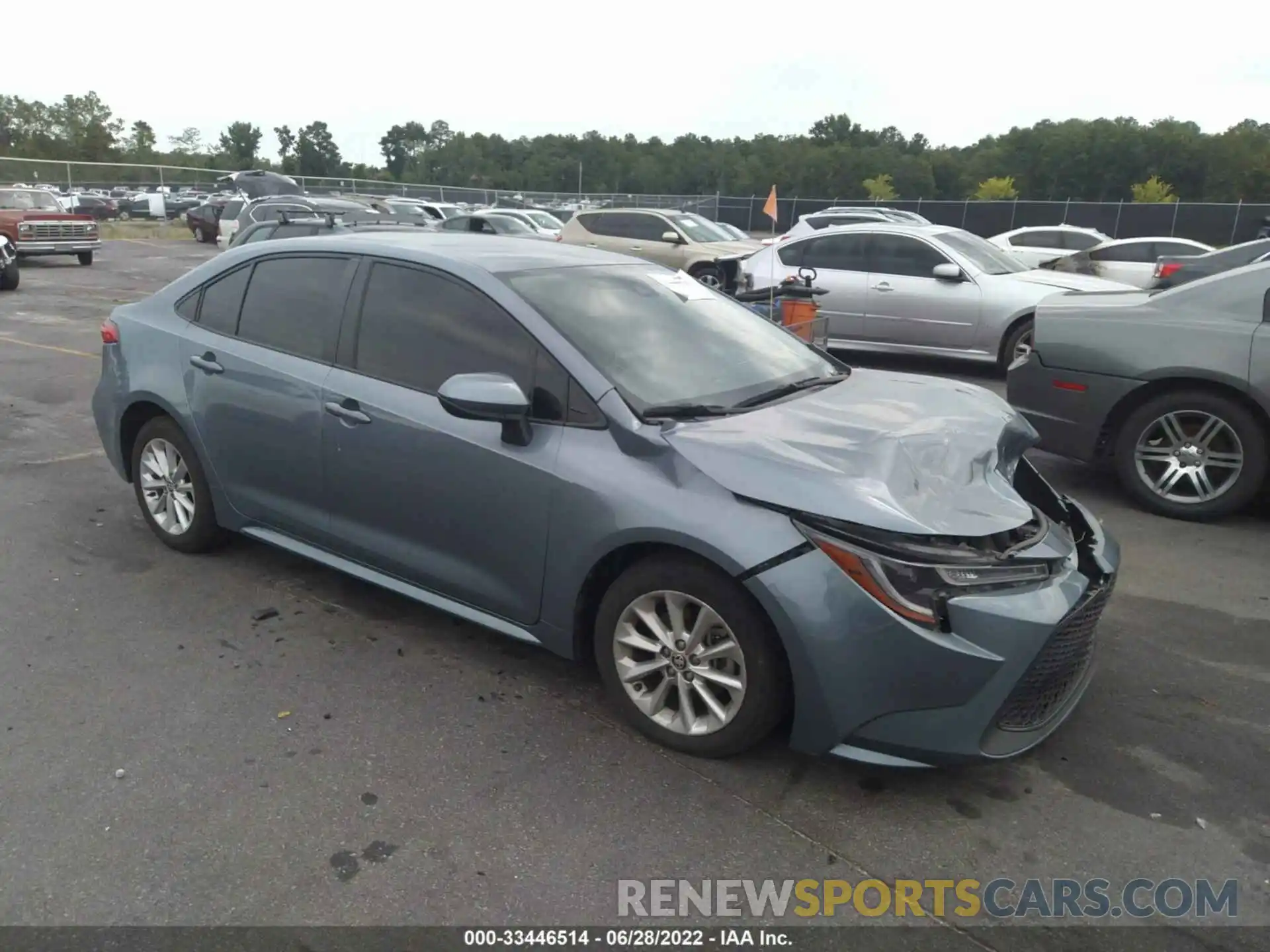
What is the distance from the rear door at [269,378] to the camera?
4.18m

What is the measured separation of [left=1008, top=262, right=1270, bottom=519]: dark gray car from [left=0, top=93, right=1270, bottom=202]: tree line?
2676 inches

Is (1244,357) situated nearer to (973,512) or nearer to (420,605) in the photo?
(973,512)

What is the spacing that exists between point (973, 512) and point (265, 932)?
7.72 feet

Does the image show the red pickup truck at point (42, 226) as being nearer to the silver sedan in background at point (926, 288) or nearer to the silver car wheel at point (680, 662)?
the silver sedan in background at point (926, 288)

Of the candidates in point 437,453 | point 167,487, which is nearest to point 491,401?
point 437,453

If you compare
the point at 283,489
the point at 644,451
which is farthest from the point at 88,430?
the point at 644,451

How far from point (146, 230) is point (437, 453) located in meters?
36.9

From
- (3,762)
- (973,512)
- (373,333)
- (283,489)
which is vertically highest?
(373,333)

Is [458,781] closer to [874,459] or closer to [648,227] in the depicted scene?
[874,459]

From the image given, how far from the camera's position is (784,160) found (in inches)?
3600

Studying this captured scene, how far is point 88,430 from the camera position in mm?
7543

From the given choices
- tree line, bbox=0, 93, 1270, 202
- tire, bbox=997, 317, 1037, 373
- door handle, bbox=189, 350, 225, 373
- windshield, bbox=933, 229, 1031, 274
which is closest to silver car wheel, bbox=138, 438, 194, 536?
door handle, bbox=189, 350, 225, 373

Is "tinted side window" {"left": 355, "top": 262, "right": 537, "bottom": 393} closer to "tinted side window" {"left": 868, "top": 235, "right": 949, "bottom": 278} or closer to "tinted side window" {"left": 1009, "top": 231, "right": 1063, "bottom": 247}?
"tinted side window" {"left": 868, "top": 235, "right": 949, "bottom": 278}

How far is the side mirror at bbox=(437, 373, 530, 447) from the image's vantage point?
3.35m
